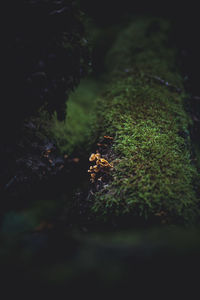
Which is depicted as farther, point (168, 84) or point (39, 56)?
point (168, 84)

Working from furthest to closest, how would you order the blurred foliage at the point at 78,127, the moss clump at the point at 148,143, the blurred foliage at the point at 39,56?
the blurred foliage at the point at 78,127
the moss clump at the point at 148,143
the blurred foliage at the point at 39,56

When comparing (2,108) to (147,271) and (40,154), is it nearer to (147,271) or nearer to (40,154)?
(40,154)

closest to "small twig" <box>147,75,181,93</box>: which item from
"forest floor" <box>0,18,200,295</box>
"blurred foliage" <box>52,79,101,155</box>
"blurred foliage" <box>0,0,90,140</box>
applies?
"forest floor" <box>0,18,200,295</box>

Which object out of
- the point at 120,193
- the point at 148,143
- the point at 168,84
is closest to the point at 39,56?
the point at 148,143

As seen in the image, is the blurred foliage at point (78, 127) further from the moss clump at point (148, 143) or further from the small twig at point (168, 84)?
the small twig at point (168, 84)

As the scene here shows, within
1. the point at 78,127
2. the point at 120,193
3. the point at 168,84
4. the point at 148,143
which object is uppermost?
the point at 168,84

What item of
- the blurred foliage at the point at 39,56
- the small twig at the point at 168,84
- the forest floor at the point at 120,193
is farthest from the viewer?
the small twig at the point at 168,84

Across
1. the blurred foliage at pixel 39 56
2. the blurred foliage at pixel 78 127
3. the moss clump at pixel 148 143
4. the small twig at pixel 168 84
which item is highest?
the blurred foliage at pixel 39 56

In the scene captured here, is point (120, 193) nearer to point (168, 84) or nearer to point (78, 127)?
point (78, 127)

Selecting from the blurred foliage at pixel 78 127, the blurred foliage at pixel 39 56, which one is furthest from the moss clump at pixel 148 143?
the blurred foliage at pixel 39 56
